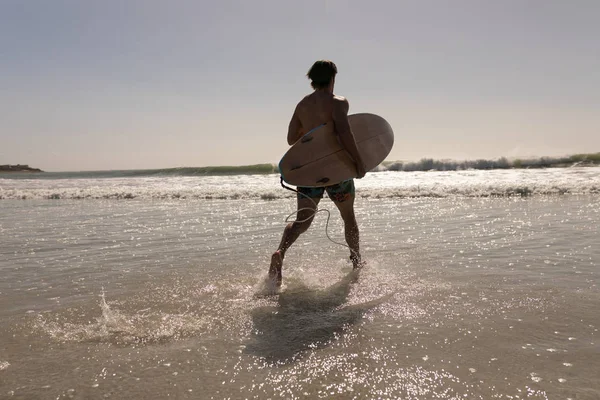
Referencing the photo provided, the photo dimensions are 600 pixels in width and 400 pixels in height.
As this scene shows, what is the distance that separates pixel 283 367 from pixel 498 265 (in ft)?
7.83

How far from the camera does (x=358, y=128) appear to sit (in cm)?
419

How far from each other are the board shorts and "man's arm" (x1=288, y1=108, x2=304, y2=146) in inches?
19.2

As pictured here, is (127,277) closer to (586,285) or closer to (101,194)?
(586,285)

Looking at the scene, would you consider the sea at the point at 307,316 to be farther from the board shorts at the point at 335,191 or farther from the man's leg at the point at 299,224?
the board shorts at the point at 335,191

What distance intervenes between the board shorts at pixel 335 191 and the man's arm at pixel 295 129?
49 centimetres

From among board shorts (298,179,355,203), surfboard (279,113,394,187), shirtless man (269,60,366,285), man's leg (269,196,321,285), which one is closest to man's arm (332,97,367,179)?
shirtless man (269,60,366,285)

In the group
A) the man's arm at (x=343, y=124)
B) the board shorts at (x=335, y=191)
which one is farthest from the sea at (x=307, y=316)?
the man's arm at (x=343, y=124)

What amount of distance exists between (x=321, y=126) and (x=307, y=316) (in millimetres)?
1690

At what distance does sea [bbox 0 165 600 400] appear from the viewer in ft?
5.73

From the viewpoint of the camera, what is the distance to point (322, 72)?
3439 mm

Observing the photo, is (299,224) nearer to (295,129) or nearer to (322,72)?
(295,129)

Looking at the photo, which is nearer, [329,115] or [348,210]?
[329,115]

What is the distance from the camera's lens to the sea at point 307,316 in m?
1.75

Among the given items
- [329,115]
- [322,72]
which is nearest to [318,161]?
[329,115]
